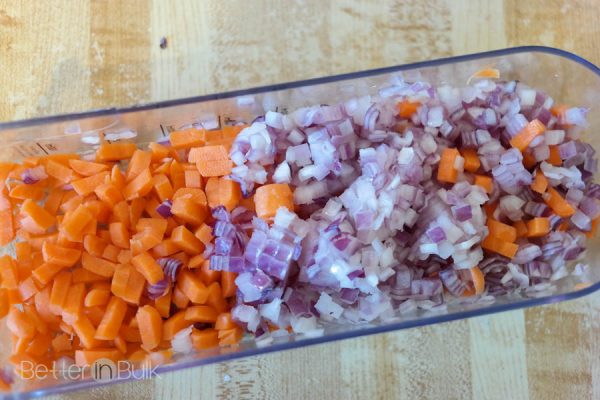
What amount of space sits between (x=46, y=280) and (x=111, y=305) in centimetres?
16

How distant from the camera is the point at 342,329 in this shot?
1.28 m

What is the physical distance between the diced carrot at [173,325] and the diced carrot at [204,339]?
3 centimetres

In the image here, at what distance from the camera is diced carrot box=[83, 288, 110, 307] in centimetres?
126

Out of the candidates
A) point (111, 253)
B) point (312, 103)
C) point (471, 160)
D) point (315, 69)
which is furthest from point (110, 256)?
point (471, 160)

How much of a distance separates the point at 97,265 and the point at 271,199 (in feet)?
1.45

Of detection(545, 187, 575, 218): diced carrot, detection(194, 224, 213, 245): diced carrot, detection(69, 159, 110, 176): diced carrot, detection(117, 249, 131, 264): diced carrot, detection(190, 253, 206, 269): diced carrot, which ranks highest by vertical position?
detection(69, 159, 110, 176): diced carrot

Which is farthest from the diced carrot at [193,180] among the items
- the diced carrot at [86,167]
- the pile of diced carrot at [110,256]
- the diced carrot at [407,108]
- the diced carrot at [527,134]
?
the diced carrot at [527,134]

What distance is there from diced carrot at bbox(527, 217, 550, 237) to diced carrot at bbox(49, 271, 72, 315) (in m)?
1.15

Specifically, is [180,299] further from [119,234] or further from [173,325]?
[119,234]

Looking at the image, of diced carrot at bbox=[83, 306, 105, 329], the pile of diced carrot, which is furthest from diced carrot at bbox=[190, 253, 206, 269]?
diced carrot at bbox=[83, 306, 105, 329]

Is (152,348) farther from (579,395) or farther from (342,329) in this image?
(579,395)

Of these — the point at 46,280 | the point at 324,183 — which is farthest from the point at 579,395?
the point at 46,280

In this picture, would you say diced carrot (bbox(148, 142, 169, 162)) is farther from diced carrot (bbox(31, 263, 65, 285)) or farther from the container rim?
diced carrot (bbox(31, 263, 65, 285))

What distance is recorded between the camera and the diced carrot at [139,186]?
1326 millimetres
